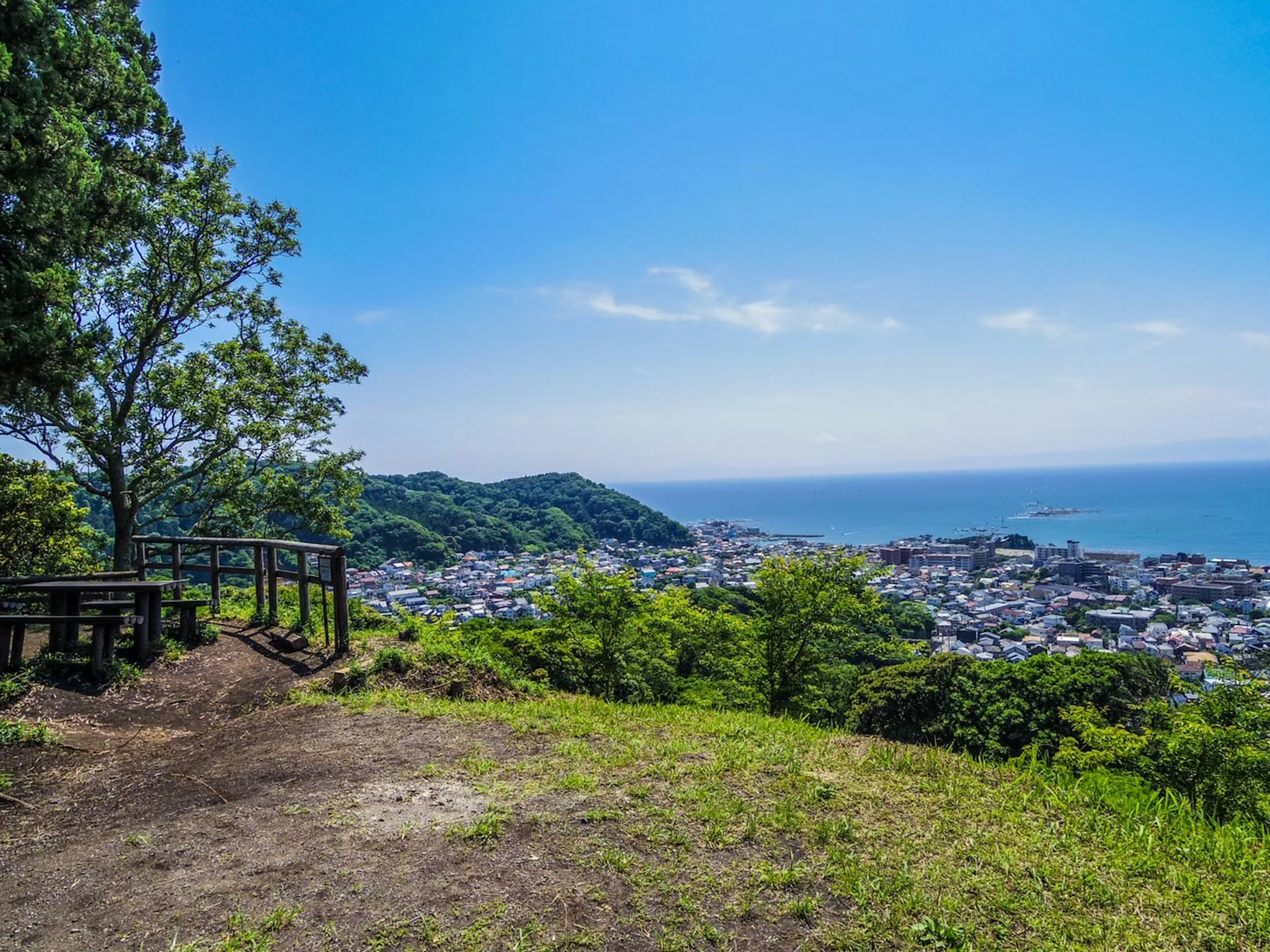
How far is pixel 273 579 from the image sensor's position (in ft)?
28.5

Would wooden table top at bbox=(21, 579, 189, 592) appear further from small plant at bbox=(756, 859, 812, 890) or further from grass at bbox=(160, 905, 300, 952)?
small plant at bbox=(756, 859, 812, 890)

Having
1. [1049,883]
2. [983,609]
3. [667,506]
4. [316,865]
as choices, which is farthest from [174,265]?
[667,506]

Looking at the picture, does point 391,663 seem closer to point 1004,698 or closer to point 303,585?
point 303,585

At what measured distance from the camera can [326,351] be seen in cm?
1400

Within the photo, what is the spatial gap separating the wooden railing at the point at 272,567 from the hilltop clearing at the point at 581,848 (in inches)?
86.2

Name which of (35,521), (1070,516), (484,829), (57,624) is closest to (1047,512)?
(1070,516)

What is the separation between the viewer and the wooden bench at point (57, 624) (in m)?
6.08

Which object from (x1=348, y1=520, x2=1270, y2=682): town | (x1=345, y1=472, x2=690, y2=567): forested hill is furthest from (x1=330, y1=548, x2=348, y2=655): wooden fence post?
(x1=345, y1=472, x2=690, y2=567): forested hill

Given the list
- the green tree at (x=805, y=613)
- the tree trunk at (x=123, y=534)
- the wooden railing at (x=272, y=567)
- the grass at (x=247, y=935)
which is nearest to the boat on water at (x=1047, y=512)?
the green tree at (x=805, y=613)

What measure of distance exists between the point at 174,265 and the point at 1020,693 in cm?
1755

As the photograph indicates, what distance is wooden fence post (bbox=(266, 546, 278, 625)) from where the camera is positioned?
8.51 meters

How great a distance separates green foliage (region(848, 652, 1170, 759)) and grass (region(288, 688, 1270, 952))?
519cm

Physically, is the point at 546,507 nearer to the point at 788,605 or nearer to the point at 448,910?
the point at 788,605

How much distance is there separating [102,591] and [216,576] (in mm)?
2853
